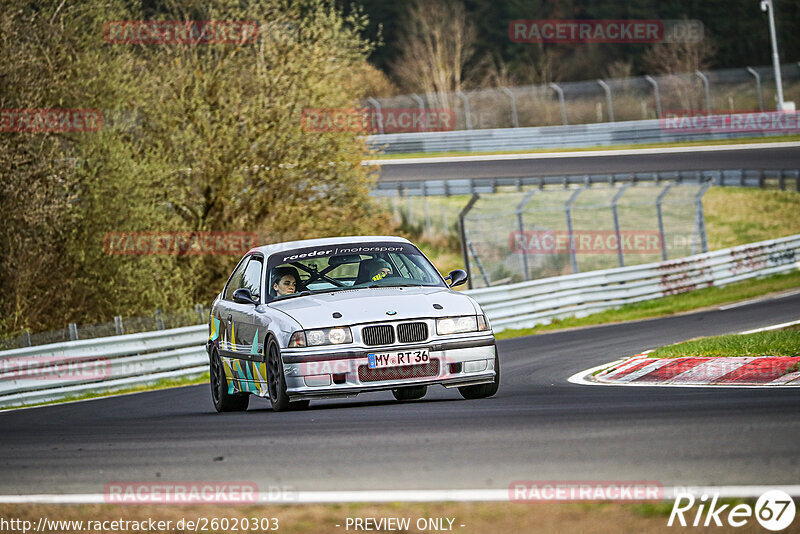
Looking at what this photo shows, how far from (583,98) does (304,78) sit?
1771 inches

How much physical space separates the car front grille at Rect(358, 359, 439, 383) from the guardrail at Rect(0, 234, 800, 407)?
8.34 m

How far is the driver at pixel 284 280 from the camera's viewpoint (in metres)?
11.2

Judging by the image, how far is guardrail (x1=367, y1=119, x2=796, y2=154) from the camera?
4978 cm

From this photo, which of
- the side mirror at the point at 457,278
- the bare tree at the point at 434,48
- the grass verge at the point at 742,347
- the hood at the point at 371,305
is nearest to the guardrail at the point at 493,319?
the hood at the point at 371,305

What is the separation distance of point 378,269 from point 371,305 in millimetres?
1129

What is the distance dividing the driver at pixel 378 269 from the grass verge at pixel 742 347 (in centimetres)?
394

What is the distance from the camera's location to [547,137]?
5253 cm

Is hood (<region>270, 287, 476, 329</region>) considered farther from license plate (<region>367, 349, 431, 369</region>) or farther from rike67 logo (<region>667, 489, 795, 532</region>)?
rike67 logo (<region>667, 489, 795, 532</region>)

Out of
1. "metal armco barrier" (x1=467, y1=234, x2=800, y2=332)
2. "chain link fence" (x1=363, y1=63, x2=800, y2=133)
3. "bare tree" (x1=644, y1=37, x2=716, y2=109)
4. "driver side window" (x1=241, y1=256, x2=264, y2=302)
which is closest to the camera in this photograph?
"driver side window" (x1=241, y1=256, x2=264, y2=302)

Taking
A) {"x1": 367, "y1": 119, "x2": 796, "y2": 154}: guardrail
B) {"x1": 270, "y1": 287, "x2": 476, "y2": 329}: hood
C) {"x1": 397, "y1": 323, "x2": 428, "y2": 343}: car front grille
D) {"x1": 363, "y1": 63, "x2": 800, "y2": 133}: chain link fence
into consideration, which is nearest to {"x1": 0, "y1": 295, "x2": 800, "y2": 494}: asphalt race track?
{"x1": 397, "y1": 323, "x2": 428, "y2": 343}: car front grille

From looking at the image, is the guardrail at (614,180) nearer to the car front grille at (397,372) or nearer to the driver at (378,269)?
the driver at (378,269)

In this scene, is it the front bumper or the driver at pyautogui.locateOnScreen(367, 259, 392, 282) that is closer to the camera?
the front bumper

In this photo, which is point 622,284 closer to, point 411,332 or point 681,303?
point 681,303

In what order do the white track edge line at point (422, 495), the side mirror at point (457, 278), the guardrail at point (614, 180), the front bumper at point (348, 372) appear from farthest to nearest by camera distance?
1. the guardrail at point (614, 180)
2. the side mirror at point (457, 278)
3. the front bumper at point (348, 372)
4. the white track edge line at point (422, 495)
